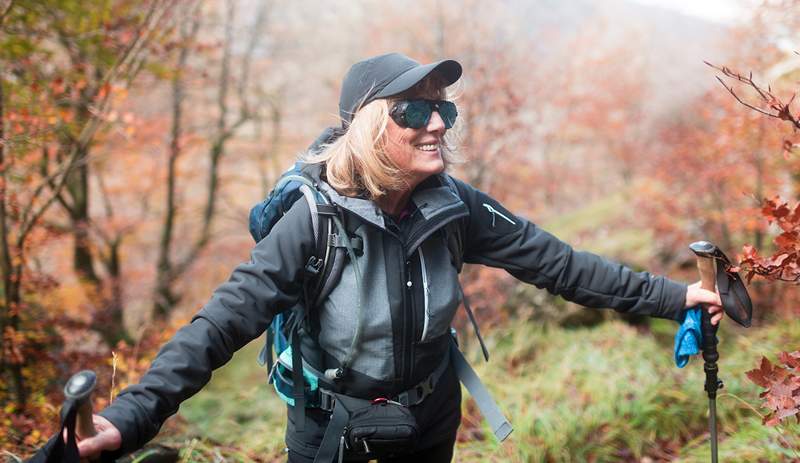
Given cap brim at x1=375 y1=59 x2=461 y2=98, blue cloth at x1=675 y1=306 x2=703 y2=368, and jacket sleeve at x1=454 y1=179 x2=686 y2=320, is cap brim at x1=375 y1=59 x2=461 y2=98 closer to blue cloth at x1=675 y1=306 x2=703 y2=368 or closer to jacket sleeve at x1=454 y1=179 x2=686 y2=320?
jacket sleeve at x1=454 y1=179 x2=686 y2=320

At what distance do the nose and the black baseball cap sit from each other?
0.56 feet

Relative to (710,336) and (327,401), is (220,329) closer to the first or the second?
(327,401)

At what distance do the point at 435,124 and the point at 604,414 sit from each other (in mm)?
3015

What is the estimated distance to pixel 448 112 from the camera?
7.52 ft

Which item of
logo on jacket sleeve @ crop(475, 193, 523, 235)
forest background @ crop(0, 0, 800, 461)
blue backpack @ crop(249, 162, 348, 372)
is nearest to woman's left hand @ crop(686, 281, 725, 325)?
forest background @ crop(0, 0, 800, 461)

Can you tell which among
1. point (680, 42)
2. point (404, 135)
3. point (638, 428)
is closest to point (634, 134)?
point (680, 42)

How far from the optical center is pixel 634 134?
74.0 feet

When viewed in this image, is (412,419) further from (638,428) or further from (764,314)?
(764,314)

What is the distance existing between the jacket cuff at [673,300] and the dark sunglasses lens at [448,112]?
1156mm

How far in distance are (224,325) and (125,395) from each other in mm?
337

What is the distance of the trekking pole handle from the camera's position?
138 cm

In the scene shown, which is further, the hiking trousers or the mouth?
the hiking trousers

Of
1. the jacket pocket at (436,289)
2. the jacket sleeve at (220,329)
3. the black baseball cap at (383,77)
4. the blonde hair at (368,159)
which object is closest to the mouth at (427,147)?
the blonde hair at (368,159)

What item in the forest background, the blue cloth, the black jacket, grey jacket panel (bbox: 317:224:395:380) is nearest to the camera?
the black jacket
